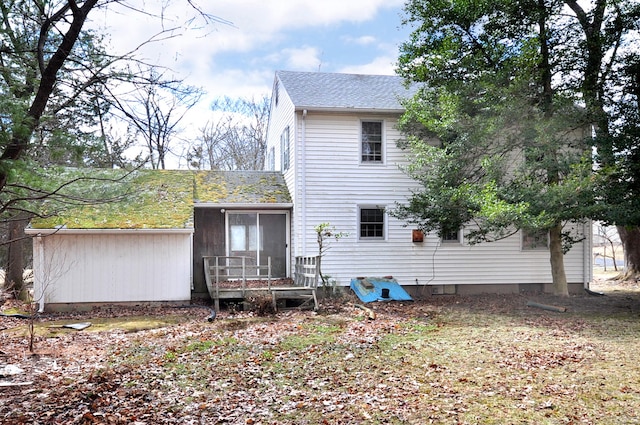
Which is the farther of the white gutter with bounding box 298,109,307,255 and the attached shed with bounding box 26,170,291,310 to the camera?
the white gutter with bounding box 298,109,307,255

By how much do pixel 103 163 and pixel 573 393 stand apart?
600 centimetres

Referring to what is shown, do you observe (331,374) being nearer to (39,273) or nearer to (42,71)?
(42,71)

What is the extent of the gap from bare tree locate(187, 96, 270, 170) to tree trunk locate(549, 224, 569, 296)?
18.2m

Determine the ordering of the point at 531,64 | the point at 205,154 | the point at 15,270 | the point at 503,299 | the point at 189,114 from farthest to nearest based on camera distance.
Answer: the point at 205,154, the point at 189,114, the point at 15,270, the point at 503,299, the point at 531,64

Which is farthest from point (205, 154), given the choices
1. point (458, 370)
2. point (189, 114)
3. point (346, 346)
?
point (458, 370)

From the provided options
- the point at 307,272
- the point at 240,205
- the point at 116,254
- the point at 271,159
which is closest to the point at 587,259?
the point at 307,272

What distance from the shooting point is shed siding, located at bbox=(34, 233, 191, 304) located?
1266 centimetres

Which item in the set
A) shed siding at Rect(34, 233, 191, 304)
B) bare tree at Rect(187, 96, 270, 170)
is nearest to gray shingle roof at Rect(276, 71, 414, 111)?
shed siding at Rect(34, 233, 191, 304)

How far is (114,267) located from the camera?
42.7 ft

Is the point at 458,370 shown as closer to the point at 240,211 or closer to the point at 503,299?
the point at 503,299

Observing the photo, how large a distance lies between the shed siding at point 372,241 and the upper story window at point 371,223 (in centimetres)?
21

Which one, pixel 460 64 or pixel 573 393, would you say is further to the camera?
pixel 460 64

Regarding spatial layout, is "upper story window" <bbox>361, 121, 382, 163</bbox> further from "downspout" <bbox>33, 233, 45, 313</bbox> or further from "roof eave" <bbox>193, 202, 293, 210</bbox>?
"downspout" <bbox>33, 233, 45, 313</bbox>

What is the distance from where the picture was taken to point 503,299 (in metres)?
14.2
